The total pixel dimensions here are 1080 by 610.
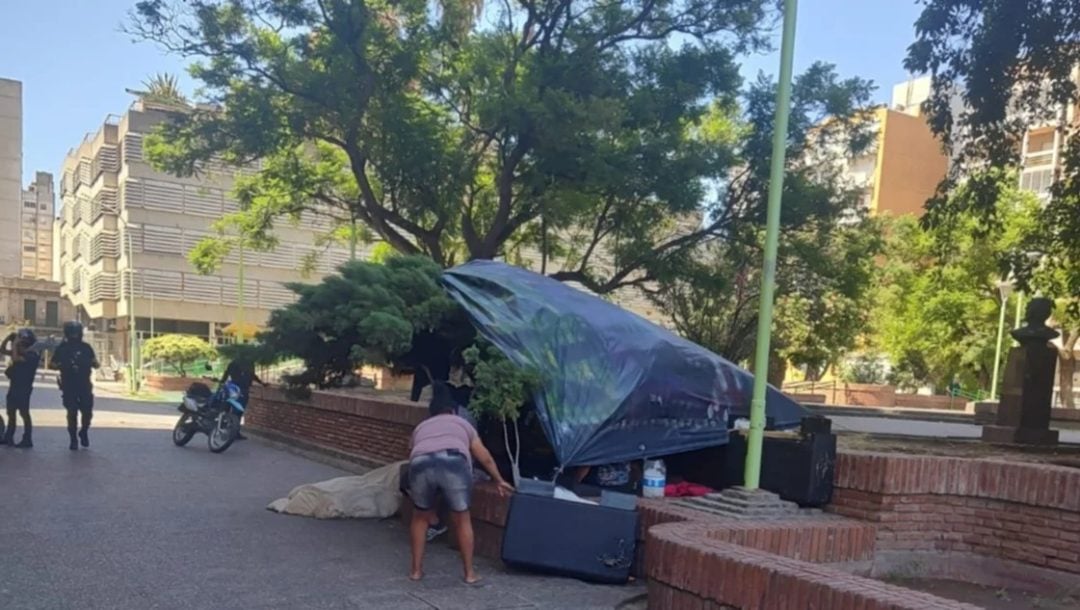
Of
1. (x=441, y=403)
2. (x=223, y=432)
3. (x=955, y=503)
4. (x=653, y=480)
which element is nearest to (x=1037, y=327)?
(x=955, y=503)

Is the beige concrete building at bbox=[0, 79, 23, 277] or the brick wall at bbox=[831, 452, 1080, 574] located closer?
the brick wall at bbox=[831, 452, 1080, 574]

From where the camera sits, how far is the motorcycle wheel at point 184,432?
12266 mm

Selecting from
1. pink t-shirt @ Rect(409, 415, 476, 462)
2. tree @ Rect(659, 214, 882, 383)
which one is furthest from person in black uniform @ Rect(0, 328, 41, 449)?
tree @ Rect(659, 214, 882, 383)

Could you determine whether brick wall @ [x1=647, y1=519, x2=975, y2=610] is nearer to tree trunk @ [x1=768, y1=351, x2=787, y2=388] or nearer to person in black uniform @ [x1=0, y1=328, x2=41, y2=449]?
person in black uniform @ [x1=0, y1=328, x2=41, y2=449]

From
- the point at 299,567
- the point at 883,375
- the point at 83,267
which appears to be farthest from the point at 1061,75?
the point at 83,267

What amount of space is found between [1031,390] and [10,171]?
83.4 meters

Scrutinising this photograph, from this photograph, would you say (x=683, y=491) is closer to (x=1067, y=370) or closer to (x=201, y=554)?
(x=201, y=554)

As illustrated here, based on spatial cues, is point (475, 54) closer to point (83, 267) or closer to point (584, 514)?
point (584, 514)

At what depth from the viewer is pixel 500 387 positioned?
19.2ft

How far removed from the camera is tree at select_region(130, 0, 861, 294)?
456 inches

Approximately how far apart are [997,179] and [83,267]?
53.4 meters

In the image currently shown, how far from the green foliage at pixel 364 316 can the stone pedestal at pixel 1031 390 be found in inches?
324

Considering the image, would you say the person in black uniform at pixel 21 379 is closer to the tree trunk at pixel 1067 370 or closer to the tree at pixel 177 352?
the tree at pixel 177 352

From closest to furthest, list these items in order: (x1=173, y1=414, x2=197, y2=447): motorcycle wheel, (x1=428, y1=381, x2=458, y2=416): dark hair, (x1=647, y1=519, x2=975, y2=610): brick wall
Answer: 1. (x1=647, y1=519, x2=975, y2=610): brick wall
2. (x1=428, y1=381, x2=458, y2=416): dark hair
3. (x1=173, y1=414, x2=197, y2=447): motorcycle wheel
